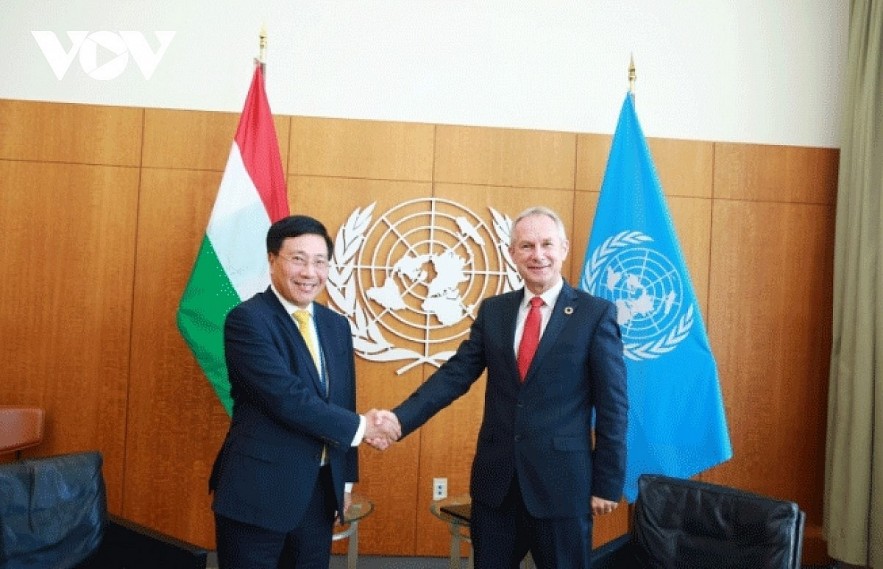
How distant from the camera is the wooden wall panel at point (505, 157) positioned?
3.83 meters

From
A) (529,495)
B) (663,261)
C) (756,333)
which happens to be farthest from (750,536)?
(756,333)

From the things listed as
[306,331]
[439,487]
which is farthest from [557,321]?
[439,487]

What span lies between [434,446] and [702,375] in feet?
4.61

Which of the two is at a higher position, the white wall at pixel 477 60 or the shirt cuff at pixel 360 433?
the white wall at pixel 477 60

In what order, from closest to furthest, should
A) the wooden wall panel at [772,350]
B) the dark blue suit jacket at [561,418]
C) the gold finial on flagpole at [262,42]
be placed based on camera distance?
the dark blue suit jacket at [561,418]
the gold finial on flagpole at [262,42]
the wooden wall panel at [772,350]

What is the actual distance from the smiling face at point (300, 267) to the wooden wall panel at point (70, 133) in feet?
6.66

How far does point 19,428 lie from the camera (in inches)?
140

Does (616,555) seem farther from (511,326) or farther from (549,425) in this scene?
(511,326)

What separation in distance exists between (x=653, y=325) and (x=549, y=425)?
137cm

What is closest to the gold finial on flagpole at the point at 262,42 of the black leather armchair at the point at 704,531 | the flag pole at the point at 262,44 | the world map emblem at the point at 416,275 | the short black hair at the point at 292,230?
the flag pole at the point at 262,44

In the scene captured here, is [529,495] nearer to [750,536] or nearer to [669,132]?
[750,536]

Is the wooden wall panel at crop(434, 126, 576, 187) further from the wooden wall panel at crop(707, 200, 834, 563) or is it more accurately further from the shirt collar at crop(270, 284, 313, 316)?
the shirt collar at crop(270, 284, 313, 316)

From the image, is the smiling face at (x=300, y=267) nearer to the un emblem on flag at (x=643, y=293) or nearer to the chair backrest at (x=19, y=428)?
the un emblem on flag at (x=643, y=293)

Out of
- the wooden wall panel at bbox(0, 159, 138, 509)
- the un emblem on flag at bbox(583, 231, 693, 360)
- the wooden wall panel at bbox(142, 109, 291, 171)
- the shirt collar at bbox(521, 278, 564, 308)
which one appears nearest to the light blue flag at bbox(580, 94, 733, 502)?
the un emblem on flag at bbox(583, 231, 693, 360)
